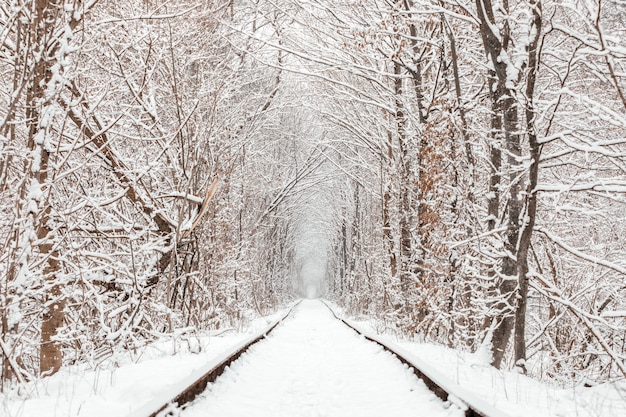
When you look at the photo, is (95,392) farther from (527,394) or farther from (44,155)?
(527,394)

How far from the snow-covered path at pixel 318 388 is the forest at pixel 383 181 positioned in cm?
164

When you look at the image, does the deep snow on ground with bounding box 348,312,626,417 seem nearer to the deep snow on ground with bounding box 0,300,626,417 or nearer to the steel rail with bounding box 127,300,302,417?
the deep snow on ground with bounding box 0,300,626,417

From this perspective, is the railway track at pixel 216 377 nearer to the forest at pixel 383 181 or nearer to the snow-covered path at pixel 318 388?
the snow-covered path at pixel 318 388

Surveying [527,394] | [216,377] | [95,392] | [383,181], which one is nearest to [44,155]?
[95,392]

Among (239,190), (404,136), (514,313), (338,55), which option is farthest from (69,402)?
(239,190)

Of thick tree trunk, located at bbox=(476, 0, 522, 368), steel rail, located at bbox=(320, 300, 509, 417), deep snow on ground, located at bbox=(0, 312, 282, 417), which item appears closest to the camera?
steel rail, located at bbox=(320, 300, 509, 417)

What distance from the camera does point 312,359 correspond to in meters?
8.16

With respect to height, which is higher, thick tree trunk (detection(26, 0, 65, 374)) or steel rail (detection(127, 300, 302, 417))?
thick tree trunk (detection(26, 0, 65, 374))

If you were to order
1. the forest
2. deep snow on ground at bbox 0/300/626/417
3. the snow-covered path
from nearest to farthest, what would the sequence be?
deep snow on ground at bbox 0/300/626/417 < the snow-covered path < the forest

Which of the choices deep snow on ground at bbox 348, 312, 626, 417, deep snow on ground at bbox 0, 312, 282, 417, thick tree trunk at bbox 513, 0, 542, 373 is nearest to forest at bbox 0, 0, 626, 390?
thick tree trunk at bbox 513, 0, 542, 373

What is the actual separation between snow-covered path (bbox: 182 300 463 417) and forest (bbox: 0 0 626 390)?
5.37 feet

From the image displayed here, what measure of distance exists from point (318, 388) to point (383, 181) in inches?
393

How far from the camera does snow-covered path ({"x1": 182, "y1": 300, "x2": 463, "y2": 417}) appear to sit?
448 cm

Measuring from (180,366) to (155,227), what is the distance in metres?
3.05
